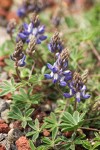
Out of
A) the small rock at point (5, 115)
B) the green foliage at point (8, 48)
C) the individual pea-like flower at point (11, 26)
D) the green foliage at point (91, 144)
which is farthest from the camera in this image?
the green foliage at point (8, 48)

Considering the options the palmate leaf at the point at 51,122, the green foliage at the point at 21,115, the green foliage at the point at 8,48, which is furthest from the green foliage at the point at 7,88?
the green foliage at the point at 8,48

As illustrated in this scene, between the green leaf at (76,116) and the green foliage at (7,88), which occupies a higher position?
the green foliage at (7,88)

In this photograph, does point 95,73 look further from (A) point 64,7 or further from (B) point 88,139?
(A) point 64,7

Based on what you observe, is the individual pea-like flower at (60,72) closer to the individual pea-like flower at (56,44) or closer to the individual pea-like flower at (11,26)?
the individual pea-like flower at (56,44)

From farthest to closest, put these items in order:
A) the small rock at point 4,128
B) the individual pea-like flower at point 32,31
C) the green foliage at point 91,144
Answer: the individual pea-like flower at point 32,31 < the small rock at point 4,128 < the green foliage at point 91,144

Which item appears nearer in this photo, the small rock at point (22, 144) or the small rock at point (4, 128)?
the small rock at point (22, 144)

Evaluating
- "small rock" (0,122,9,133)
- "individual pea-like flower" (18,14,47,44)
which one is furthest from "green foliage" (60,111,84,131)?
"individual pea-like flower" (18,14,47,44)

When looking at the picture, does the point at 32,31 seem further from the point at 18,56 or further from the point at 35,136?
the point at 35,136
